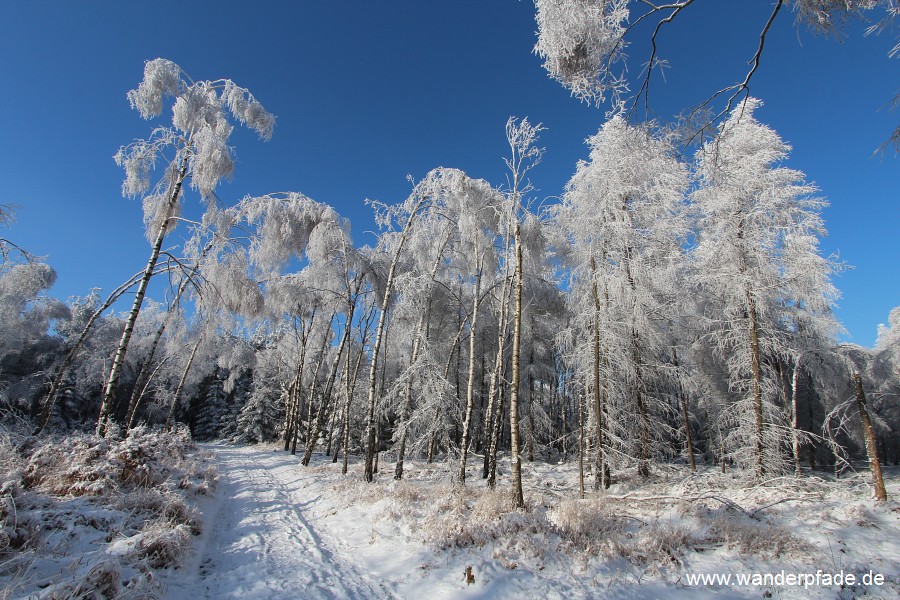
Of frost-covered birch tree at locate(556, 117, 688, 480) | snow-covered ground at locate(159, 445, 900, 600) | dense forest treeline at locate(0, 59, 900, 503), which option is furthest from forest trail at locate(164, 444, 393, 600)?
frost-covered birch tree at locate(556, 117, 688, 480)

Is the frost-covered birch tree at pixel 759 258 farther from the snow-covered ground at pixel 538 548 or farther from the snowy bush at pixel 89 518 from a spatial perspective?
the snowy bush at pixel 89 518

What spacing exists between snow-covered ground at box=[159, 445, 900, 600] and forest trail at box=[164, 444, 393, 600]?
23 mm

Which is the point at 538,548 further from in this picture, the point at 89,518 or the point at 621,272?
the point at 621,272

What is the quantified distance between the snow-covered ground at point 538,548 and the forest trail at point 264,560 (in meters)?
0.02

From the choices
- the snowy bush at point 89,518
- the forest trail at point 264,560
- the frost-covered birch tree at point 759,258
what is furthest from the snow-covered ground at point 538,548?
the frost-covered birch tree at point 759,258

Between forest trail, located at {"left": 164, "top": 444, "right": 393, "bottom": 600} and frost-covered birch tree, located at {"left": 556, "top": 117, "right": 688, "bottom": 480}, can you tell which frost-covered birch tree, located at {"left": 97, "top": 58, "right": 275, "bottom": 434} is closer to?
forest trail, located at {"left": 164, "top": 444, "right": 393, "bottom": 600}

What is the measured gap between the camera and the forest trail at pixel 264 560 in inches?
173

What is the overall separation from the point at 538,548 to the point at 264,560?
383 cm

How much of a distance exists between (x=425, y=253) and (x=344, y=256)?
2979 mm

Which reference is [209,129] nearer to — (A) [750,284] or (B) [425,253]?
(B) [425,253]

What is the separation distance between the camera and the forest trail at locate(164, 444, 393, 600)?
14.4 feet

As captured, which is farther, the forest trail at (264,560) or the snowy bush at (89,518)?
the forest trail at (264,560)

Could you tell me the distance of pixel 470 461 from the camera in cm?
1859

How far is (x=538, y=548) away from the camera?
5.35 metres
